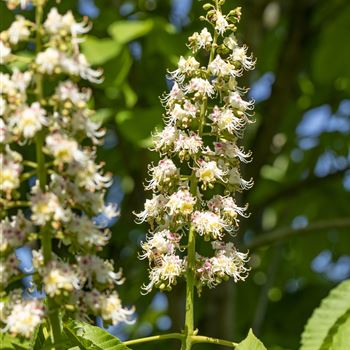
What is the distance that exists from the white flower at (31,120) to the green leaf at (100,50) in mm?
2189

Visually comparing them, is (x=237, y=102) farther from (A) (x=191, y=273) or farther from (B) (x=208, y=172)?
(A) (x=191, y=273)

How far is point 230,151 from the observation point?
186 centimetres

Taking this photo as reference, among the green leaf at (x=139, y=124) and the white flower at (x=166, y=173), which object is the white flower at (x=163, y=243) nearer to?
the white flower at (x=166, y=173)

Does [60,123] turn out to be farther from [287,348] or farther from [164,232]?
[287,348]

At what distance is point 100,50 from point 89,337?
1985 mm

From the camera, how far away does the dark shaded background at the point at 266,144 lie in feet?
13.2

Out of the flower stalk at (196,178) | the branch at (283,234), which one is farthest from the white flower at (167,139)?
the branch at (283,234)

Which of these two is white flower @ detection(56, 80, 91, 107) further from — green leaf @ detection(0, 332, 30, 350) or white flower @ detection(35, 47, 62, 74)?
green leaf @ detection(0, 332, 30, 350)

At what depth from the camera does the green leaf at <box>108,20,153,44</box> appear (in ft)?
12.4

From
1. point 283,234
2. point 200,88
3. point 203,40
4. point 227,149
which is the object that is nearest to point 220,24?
point 203,40

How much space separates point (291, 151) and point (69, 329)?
4046mm

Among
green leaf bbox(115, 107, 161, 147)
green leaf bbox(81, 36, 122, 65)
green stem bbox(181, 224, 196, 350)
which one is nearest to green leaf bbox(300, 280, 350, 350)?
green stem bbox(181, 224, 196, 350)

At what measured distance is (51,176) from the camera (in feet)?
5.01

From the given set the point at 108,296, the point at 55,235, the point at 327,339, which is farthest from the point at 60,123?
the point at 327,339
